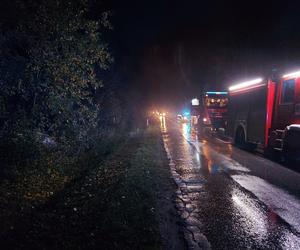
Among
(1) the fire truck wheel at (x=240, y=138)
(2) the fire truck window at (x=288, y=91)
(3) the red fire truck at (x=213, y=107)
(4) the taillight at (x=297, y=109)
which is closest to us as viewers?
(4) the taillight at (x=297, y=109)

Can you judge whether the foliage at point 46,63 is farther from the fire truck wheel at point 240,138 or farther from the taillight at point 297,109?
the fire truck wheel at point 240,138

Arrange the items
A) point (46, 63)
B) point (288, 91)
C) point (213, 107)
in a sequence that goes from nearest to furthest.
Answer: point (46, 63) < point (288, 91) < point (213, 107)

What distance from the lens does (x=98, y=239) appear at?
17.1 feet

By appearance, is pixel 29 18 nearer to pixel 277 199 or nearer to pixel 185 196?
pixel 185 196

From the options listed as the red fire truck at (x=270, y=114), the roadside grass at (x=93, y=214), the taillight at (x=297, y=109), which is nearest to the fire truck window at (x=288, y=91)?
the red fire truck at (x=270, y=114)

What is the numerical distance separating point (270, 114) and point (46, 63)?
9571 mm

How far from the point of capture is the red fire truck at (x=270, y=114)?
1245 cm

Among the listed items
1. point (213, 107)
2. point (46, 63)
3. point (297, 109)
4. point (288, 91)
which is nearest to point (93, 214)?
point (46, 63)

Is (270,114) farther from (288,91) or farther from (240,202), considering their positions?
(240,202)

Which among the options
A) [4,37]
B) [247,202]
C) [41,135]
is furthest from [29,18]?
[247,202]

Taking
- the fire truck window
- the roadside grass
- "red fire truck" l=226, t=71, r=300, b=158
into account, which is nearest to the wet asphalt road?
the roadside grass

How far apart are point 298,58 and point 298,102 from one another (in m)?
15.2

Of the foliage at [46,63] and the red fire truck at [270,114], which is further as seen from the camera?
the red fire truck at [270,114]

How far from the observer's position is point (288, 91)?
43.0 feet
